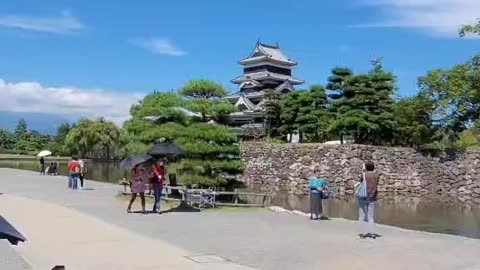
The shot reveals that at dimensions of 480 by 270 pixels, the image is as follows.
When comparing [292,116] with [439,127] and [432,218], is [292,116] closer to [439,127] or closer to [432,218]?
[439,127]

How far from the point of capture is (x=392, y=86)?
37.6 m

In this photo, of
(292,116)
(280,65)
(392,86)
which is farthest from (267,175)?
(280,65)

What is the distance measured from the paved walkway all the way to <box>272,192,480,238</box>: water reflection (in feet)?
19.1

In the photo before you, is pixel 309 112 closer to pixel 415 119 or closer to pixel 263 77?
pixel 415 119

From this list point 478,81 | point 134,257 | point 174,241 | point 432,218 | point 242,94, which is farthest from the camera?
point 242,94

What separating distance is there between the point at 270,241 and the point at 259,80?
46114 millimetres

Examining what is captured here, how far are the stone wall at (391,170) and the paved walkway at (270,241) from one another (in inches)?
825

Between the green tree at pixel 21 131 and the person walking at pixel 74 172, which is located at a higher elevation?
the green tree at pixel 21 131

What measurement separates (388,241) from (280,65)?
159 feet

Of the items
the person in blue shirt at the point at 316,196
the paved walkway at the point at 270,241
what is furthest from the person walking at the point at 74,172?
the person in blue shirt at the point at 316,196

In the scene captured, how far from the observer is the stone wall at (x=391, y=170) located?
116 ft

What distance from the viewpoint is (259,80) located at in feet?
186

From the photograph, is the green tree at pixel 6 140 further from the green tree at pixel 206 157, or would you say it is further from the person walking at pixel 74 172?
the green tree at pixel 206 157

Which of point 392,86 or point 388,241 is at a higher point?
point 392,86
